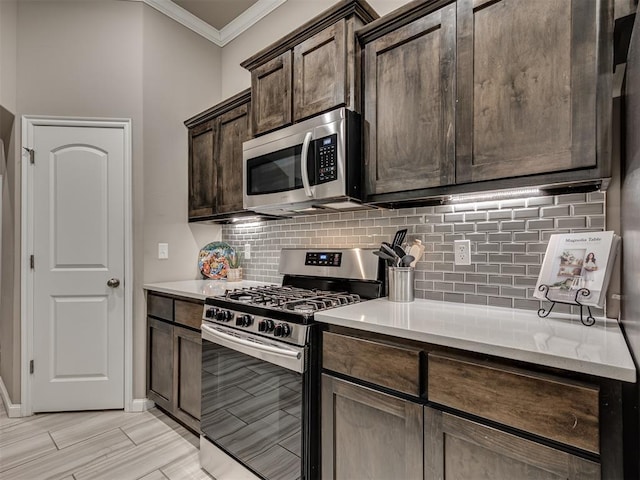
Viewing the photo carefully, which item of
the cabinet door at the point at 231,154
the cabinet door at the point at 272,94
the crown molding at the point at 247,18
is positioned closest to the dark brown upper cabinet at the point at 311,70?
the cabinet door at the point at 272,94

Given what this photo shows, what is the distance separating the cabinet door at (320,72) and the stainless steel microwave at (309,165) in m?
0.09

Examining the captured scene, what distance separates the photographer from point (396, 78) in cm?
163

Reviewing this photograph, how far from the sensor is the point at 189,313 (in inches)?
86.9

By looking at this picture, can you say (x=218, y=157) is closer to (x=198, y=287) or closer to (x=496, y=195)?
(x=198, y=287)

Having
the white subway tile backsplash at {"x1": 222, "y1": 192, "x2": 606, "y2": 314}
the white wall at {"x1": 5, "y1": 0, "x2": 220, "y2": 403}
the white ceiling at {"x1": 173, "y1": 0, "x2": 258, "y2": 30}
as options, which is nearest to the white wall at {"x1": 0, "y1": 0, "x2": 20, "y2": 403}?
the white wall at {"x1": 5, "y1": 0, "x2": 220, "y2": 403}

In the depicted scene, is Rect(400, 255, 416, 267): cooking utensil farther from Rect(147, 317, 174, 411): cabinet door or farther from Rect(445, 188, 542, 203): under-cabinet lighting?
Rect(147, 317, 174, 411): cabinet door

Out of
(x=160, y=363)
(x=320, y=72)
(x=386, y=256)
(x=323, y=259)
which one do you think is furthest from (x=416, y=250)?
(x=160, y=363)

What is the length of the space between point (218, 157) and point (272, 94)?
2.56ft

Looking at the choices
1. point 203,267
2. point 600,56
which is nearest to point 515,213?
point 600,56

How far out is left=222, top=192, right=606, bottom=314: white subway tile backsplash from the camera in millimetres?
1443

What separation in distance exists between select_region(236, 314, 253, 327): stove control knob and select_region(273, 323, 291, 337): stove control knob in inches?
8.2

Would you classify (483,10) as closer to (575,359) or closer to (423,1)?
(423,1)

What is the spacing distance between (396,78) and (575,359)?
52.6 inches

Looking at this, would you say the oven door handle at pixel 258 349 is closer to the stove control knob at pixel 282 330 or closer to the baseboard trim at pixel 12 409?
the stove control knob at pixel 282 330
